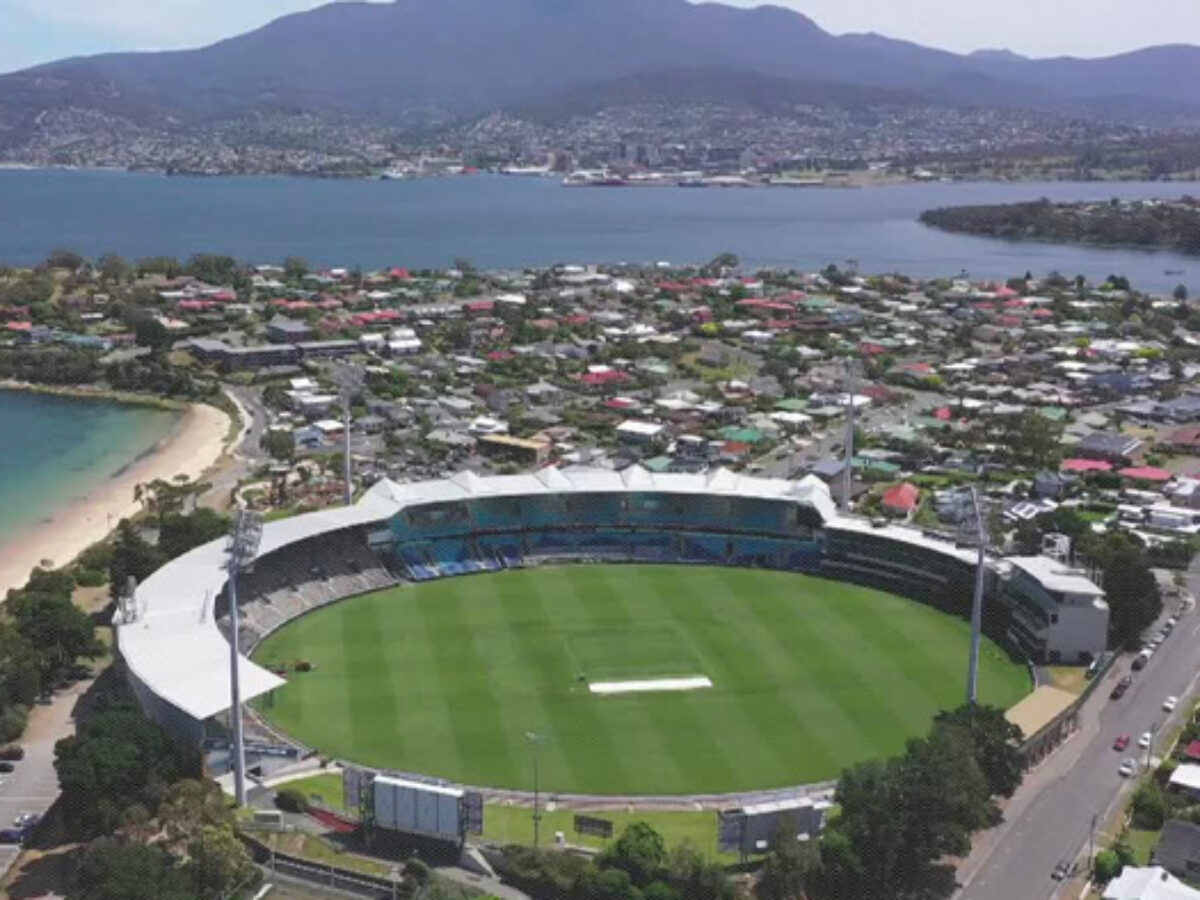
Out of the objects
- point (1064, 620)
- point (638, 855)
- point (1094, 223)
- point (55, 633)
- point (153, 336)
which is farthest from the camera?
point (1094, 223)

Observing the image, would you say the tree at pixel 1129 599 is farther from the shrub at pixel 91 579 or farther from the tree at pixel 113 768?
the shrub at pixel 91 579

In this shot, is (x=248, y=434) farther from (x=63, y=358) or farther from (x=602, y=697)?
(x=602, y=697)

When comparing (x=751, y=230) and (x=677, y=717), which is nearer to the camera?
(x=677, y=717)

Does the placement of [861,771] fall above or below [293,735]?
above

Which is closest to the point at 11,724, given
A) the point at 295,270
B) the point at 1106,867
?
A: the point at 1106,867

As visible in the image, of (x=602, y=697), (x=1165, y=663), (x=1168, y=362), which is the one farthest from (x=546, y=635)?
(x=1168, y=362)

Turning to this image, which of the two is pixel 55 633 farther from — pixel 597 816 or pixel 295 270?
pixel 295 270
